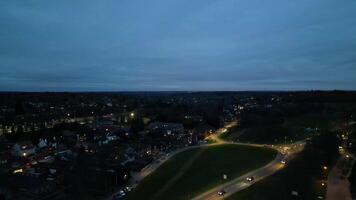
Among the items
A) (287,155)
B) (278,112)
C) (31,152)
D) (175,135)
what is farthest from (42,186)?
(278,112)

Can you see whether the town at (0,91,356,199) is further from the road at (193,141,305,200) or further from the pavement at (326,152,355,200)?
the pavement at (326,152,355,200)

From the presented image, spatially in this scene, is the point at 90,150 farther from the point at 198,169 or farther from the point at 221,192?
the point at 221,192

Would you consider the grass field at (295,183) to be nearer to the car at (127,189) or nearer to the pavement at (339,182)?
the pavement at (339,182)

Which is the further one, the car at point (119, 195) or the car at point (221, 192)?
the car at point (119, 195)

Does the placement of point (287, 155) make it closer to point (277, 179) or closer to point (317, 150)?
point (317, 150)

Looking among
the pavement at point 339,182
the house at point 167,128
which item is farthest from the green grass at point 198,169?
the house at point 167,128

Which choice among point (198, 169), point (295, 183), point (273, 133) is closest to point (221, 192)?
point (295, 183)

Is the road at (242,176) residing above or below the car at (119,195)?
above

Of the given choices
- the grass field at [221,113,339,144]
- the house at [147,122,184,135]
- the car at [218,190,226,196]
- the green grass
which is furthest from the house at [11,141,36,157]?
the grass field at [221,113,339,144]
